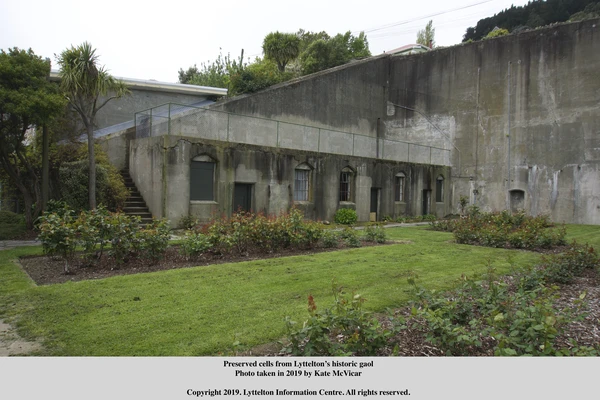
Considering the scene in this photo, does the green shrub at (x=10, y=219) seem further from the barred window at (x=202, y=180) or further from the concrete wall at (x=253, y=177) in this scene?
the barred window at (x=202, y=180)

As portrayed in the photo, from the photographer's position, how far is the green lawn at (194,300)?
457 cm

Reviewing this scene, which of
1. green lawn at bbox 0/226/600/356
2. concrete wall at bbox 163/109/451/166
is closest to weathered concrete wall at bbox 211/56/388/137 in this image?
concrete wall at bbox 163/109/451/166

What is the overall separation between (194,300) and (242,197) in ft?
39.6

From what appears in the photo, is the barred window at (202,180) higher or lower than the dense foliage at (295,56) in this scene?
lower

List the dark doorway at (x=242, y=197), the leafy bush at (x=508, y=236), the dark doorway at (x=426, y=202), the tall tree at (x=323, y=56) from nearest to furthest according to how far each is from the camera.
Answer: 1. the leafy bush at (x=508, y=236)
2. the dark doorway at (x=242, y=197)
3. the dark doorway at (x=426, y=202)
4. the tall tree at (x=323, y=56)

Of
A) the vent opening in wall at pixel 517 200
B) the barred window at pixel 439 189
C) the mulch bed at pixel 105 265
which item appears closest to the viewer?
the mulch bed at pixel 105 265

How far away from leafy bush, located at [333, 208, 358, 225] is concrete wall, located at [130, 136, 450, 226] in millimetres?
468

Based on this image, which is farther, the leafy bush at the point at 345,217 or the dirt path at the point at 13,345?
the leafy bush at the point at 345,217

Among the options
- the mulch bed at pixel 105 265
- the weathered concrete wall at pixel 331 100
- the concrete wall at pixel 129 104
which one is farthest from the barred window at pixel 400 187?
the mulch bed at pixel 105 265

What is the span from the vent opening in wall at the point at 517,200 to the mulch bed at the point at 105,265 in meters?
21.3

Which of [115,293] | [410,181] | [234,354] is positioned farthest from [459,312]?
[410,181]

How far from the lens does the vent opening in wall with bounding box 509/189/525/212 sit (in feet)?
85.5

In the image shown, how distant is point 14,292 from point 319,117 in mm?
23050

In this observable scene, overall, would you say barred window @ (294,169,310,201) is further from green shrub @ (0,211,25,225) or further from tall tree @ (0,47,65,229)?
green shrub @ (0,211,25,225)
